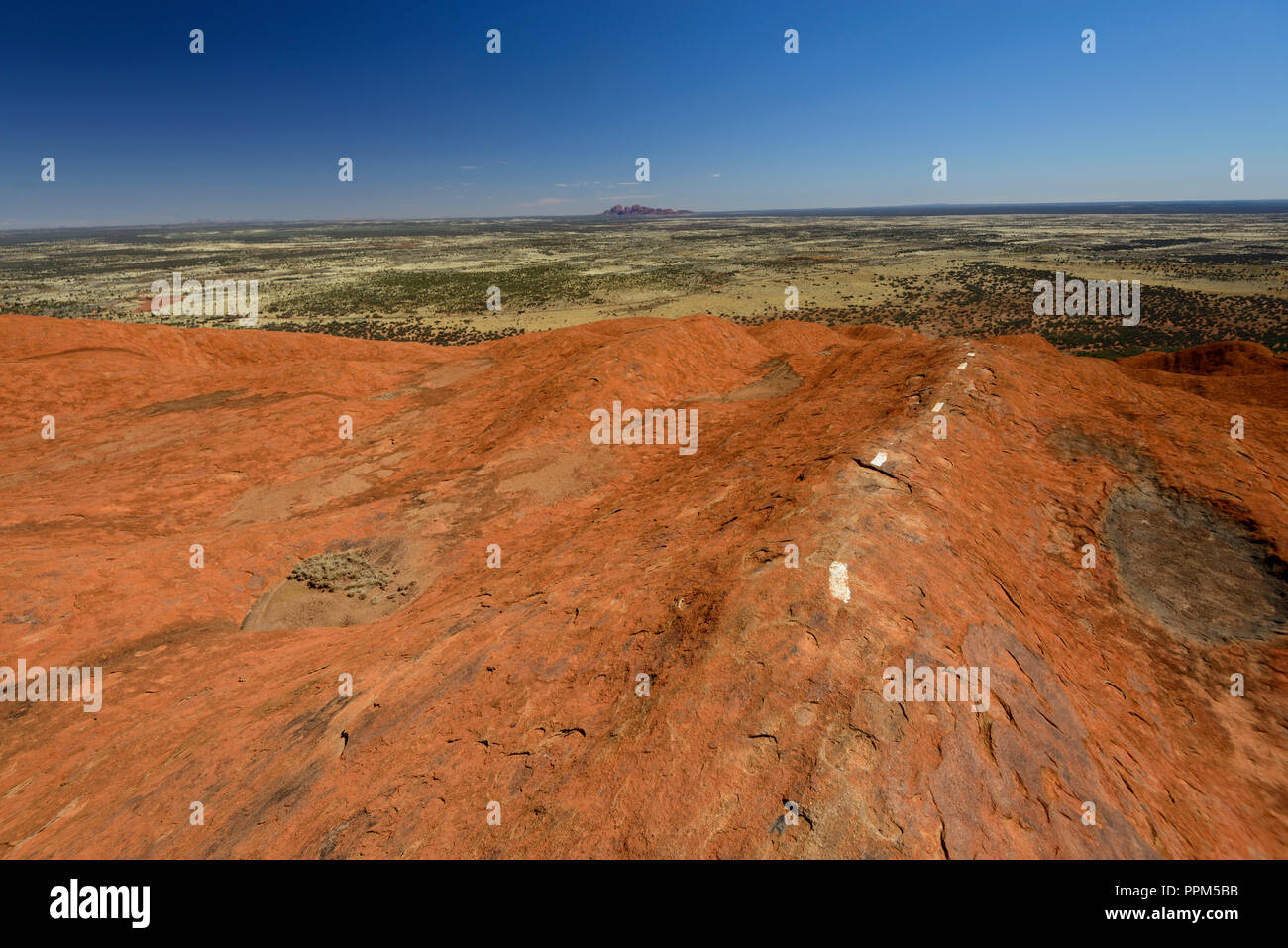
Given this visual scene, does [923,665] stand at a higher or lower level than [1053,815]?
higher

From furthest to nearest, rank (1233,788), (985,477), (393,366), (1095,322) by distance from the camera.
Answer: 1. (1095,322)
2. (393,366)
3. (985,477)
4. (1233,788)

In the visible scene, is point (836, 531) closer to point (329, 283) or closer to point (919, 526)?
point (919, 526)

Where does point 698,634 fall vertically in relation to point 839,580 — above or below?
below

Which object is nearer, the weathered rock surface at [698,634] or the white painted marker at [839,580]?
the weathered rock surface at [698,634]

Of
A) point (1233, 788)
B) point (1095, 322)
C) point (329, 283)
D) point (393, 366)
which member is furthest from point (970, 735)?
point (329, 283)
